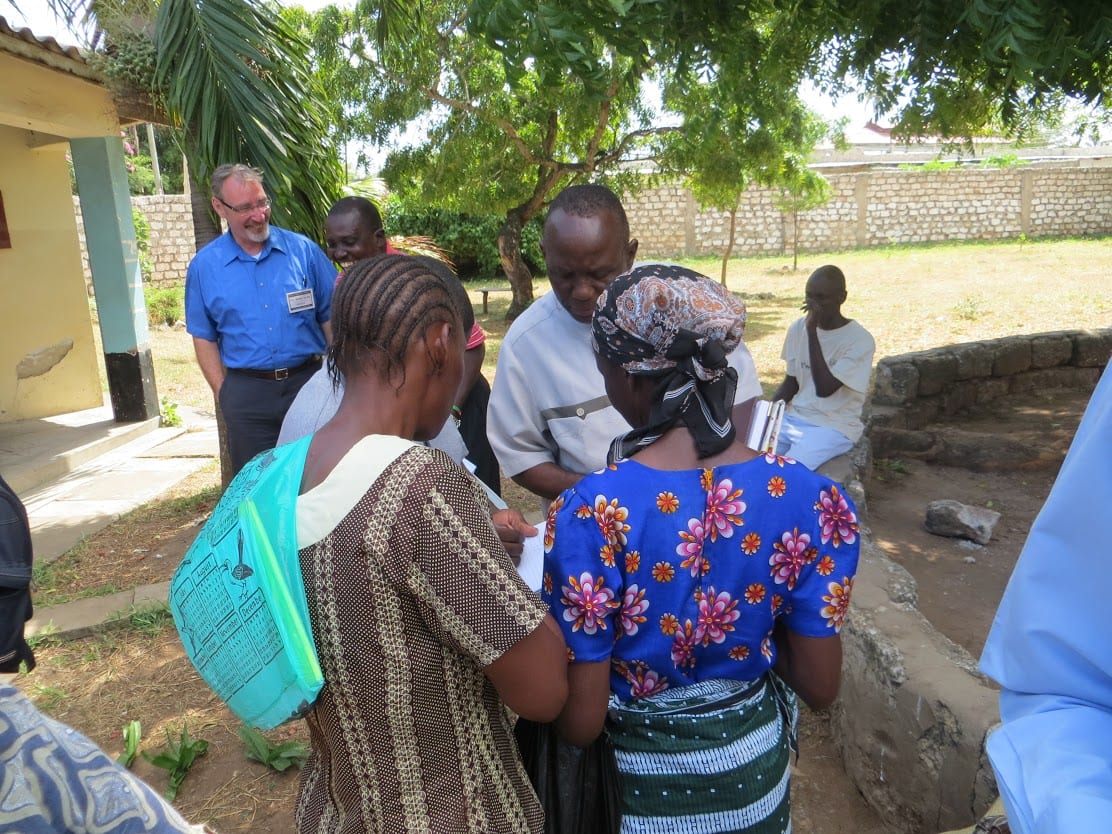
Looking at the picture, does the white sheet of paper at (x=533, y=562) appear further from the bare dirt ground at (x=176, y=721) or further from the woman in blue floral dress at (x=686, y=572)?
the bare dirt ground at (x=176, y=721)

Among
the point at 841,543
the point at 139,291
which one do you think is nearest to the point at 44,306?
the point at 139,291

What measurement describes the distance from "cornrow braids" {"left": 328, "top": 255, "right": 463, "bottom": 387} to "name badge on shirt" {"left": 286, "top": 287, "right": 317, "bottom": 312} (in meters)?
2.96

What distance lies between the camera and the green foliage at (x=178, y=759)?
10.2 feet

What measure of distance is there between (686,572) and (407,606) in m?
0.47

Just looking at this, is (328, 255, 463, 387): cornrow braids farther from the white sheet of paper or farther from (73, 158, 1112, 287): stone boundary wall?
(73, 158, 1112, 287): stone boundary wall

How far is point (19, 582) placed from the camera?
7.63 feet

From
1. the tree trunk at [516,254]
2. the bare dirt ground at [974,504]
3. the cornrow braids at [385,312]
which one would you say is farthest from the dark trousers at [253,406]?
the tree trunk at [516,254]

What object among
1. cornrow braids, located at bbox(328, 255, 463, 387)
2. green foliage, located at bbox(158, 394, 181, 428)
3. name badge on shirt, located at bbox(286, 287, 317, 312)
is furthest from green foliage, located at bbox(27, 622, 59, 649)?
green foliage, located at bbox(158, 394, 181, 428)

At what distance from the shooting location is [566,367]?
2375mm

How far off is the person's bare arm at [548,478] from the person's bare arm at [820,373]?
10.0 ft

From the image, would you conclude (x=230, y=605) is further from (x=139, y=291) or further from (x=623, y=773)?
(x=139, y=291)

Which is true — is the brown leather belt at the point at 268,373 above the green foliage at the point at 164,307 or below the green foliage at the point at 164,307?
above

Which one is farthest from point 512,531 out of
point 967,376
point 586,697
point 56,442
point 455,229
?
point 455,229

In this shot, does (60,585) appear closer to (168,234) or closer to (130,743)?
(130,743)
